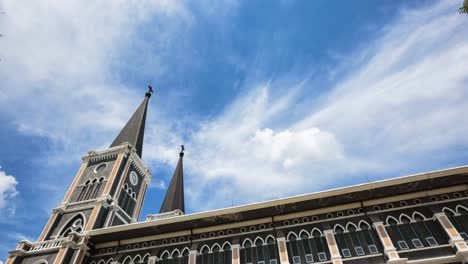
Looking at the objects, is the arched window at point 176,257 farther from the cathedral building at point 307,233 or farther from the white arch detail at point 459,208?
the white arch detail at point 459,208

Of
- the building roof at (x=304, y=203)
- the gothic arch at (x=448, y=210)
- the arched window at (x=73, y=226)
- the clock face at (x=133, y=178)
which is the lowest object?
the gothic arch at (x=448, y=210)

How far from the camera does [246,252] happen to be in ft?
50.4

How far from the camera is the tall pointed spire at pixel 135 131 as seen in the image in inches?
1134

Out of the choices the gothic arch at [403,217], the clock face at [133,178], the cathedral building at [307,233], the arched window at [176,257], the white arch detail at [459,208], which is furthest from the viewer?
the clock face at [133,178]

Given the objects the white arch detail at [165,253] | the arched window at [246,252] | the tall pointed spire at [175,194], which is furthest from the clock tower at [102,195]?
the arched window at [246,252]

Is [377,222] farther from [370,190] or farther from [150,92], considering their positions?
[150,92]

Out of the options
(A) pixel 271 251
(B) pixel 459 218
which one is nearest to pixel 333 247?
(A) pixel 271 251

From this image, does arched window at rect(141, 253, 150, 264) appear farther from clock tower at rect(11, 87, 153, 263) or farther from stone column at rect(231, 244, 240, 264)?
stone column at rect(231, 244, 240, 264)

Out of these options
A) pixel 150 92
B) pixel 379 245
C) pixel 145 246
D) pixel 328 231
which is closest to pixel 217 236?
pixel 145 246

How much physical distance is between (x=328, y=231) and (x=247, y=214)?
178 inches

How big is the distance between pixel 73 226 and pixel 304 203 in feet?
57.2

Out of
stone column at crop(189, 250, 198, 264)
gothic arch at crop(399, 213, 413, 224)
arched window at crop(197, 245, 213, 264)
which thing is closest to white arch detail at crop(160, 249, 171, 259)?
stone column at crop(189, 250, 198, 264)

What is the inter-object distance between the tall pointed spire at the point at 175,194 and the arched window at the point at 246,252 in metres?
14.9

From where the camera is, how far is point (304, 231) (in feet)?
49.9
